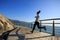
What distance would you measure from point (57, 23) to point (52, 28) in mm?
617

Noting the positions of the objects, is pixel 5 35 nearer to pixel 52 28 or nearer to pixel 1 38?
pixel 1 38

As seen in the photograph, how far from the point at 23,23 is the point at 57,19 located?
899 cm

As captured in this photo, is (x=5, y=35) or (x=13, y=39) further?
(x=13, y=39)

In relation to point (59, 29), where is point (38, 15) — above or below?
above

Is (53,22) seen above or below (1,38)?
above

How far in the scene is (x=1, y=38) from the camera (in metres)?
3.49

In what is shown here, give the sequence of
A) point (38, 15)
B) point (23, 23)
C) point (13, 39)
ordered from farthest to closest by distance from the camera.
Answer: point (23, 23)
point (38, 15)
point (13, 39)

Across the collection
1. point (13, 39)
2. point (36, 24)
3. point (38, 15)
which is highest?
point (38, 15)

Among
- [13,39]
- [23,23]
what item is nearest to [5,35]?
[13,39]

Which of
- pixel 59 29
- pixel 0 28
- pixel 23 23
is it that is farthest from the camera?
pixel 23 23

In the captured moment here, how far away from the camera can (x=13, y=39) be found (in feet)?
16.0

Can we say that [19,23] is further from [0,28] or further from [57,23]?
[57,23]

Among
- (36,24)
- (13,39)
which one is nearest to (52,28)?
(36,24)

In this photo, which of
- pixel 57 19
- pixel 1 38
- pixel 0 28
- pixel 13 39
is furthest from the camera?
pixel 0 28
